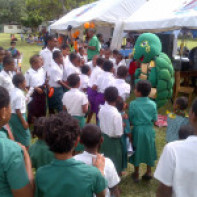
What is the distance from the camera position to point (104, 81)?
13.9 feet

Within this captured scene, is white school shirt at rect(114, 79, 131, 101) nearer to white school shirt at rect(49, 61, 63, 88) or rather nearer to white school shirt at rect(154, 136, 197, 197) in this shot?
white school shirt at rect(49, 61, 63, 88)

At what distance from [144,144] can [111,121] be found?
0.60 meters

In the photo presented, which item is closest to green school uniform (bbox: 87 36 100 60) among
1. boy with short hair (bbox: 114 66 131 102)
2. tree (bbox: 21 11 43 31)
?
boy with short hair (bbox: 114 66 131 102)

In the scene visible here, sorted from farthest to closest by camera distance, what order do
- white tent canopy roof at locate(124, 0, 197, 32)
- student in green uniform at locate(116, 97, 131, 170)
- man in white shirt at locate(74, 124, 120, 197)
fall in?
white tent canopy roof at locate(124, 0, 197, 32) → student in green uniform at locate(116, 97, 131, 170) → man in white shirt at locate(74, 124, 120, 197)

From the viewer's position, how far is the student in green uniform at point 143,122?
2.94 meters

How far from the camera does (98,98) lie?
177 inches

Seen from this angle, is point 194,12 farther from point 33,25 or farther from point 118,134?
point 33,25

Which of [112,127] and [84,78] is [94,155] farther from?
[84,78]

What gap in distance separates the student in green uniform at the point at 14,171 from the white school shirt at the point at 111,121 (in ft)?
4.91

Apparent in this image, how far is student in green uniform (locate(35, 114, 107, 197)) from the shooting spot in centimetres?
139

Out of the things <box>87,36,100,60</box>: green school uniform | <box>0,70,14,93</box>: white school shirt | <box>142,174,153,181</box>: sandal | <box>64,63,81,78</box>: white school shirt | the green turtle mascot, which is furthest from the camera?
<box>87,36,100,60</box>: green school uniform

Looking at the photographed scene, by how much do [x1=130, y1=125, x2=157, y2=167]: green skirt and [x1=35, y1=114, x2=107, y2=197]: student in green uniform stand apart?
156 cm

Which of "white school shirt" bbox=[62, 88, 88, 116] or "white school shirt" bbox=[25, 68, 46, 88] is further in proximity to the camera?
"white school shirt" bbox=[25, 68, 46, 88]

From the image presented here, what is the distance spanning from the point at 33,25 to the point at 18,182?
36.5 meters
